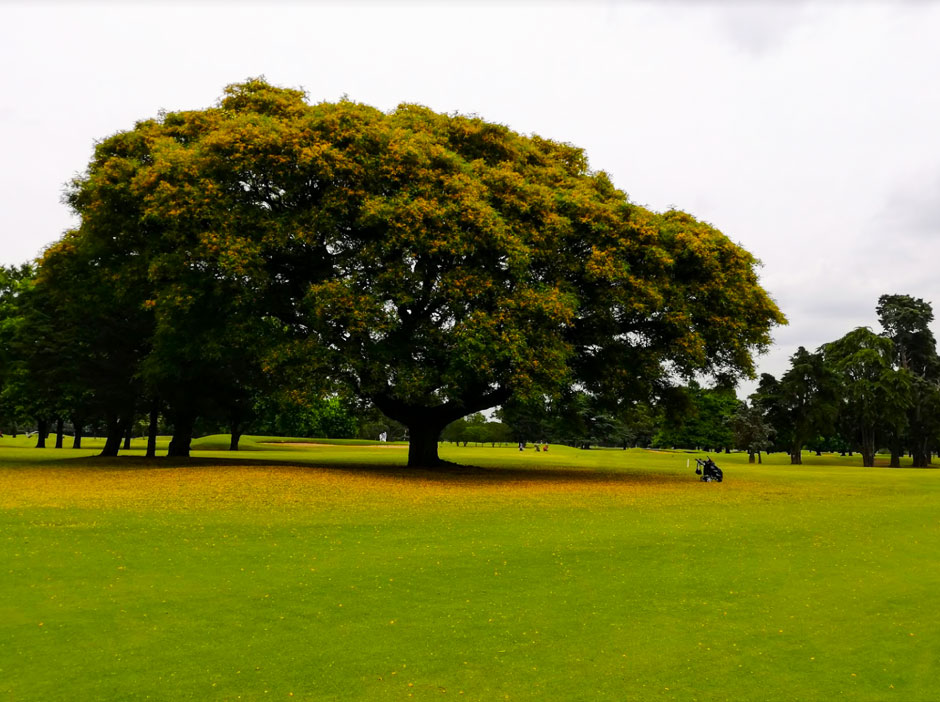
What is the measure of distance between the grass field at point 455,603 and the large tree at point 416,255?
33.0 ft

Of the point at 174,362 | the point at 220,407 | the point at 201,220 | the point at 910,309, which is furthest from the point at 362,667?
the point at 910,309

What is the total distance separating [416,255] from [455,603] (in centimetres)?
2068

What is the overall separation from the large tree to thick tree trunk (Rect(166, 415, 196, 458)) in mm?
10777

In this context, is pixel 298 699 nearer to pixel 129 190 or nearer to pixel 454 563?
pixel 454 563

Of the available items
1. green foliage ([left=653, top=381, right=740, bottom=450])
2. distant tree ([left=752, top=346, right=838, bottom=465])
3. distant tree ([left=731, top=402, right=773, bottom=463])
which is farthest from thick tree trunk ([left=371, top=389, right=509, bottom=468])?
green foliage ([left=653, top=381, right=740, bottom=450])

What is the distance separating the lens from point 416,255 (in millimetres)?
28734

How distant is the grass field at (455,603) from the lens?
697cm

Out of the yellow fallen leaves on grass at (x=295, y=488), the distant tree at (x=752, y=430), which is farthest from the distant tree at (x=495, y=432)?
the yellow fallen leaves on grass at (x=295, y=488)

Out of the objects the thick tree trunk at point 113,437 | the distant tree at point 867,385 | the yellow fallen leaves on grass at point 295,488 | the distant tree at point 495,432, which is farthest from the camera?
the distant tree at point 495,432

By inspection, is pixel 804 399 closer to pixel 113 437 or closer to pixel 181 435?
pixel 181 435

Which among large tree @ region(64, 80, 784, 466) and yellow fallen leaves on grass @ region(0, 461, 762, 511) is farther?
large tree @ region(64, 80, 784, 466)

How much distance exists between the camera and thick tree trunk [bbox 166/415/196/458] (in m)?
41.6

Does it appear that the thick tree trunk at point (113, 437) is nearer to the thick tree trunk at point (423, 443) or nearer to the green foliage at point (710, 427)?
the thick tree trunk at point (423, 443)

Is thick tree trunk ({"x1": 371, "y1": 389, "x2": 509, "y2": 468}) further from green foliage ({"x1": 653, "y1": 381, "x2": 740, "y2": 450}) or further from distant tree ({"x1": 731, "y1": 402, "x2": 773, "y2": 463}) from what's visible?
green foliage ({"x1": 653, "y1": 381, "x2": 740, "y2": 450})
